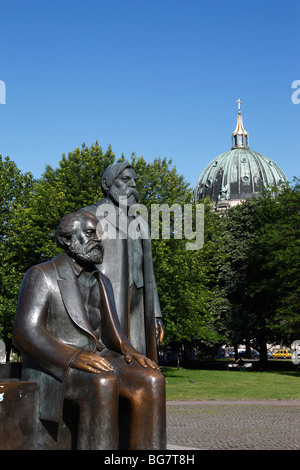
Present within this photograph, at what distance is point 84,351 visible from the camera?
12.0 ft

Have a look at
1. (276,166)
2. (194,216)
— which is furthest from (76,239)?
(276,166)

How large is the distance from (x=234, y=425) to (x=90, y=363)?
9010 millimetres

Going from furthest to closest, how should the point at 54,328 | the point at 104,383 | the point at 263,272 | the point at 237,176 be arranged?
the point at 237,176
the point at 263,272
the point at 54,328
the point at 104,383

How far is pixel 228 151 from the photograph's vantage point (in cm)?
9419

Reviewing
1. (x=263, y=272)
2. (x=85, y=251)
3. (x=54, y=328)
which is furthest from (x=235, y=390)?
(x=263, y=272)

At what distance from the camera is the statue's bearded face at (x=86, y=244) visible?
408 cm

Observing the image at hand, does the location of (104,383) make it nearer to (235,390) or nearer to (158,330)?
(158,330)

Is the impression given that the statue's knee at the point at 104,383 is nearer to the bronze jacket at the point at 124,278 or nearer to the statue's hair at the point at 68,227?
the statue's hair at the point at 68,227

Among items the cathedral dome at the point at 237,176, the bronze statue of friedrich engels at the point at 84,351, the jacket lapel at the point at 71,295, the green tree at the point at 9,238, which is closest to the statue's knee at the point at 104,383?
the bronze statue of friedrich engels at the point at 84,351

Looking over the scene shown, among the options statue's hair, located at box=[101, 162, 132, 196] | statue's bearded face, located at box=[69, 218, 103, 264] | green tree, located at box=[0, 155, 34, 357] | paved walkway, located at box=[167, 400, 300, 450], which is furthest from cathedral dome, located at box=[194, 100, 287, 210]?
statue's bearded face, located at box=[69, 218, 103, 264]

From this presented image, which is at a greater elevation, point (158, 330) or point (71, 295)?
point (71, 295)
